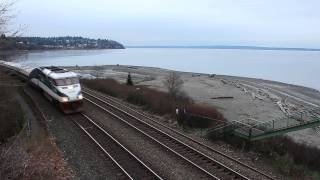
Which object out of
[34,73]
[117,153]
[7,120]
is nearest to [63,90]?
[7,120]

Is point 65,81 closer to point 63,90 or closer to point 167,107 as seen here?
point 63,90

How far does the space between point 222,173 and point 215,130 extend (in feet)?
22.6

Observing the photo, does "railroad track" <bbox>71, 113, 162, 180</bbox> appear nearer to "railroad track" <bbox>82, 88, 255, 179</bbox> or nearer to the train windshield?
"railroad track" <bbox>82, 88, 255, 179</bbox>

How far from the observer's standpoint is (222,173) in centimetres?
1664

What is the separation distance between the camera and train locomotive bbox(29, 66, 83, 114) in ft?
90.9

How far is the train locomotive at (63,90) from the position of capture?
27703 millimetres

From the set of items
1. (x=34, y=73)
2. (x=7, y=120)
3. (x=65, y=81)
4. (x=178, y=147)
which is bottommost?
(x=178, y=147)

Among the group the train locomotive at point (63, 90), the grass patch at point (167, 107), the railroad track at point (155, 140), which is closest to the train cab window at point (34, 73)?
the train locomotive at point (63, 90)

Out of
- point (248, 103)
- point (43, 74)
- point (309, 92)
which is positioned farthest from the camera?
point (309, 92)

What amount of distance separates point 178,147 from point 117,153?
10.3 ft

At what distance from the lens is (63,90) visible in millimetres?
27859

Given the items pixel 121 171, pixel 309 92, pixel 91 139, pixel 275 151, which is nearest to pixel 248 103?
pixel 309 92

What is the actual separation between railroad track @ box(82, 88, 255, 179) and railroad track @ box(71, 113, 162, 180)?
76.6 inches

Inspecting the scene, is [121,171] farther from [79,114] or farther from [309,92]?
[309,92]
